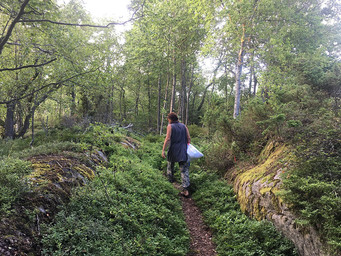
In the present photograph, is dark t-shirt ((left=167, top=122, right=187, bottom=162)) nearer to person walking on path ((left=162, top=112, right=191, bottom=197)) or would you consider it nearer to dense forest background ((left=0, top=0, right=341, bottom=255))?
person walking on path ((left=162, top=112, right=191, bottom=197))

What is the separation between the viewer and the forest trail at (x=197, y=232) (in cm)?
372

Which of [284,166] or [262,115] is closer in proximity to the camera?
[284,166]

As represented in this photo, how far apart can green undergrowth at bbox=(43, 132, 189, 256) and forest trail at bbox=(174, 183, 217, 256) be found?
0.73 feet

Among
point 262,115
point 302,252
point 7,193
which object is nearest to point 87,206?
point 7,193

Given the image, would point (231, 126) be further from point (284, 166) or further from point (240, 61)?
point (240, 61)

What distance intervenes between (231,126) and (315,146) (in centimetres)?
368

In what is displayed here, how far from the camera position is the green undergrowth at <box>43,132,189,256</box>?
2.60 meters

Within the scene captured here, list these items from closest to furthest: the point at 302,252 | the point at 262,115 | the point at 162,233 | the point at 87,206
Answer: the point at 302,252 < the point at 87,206 < the point at 162,233 < the point at 262,115

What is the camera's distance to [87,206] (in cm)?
333

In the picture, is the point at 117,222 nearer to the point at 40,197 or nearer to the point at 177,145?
the point at 40,197

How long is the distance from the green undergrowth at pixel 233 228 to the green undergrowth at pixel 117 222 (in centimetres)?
72

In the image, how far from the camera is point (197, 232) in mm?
4359

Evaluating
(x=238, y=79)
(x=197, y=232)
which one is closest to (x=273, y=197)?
(x=197, y=232)

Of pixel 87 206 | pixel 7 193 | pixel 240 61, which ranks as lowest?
pixel 87 206
